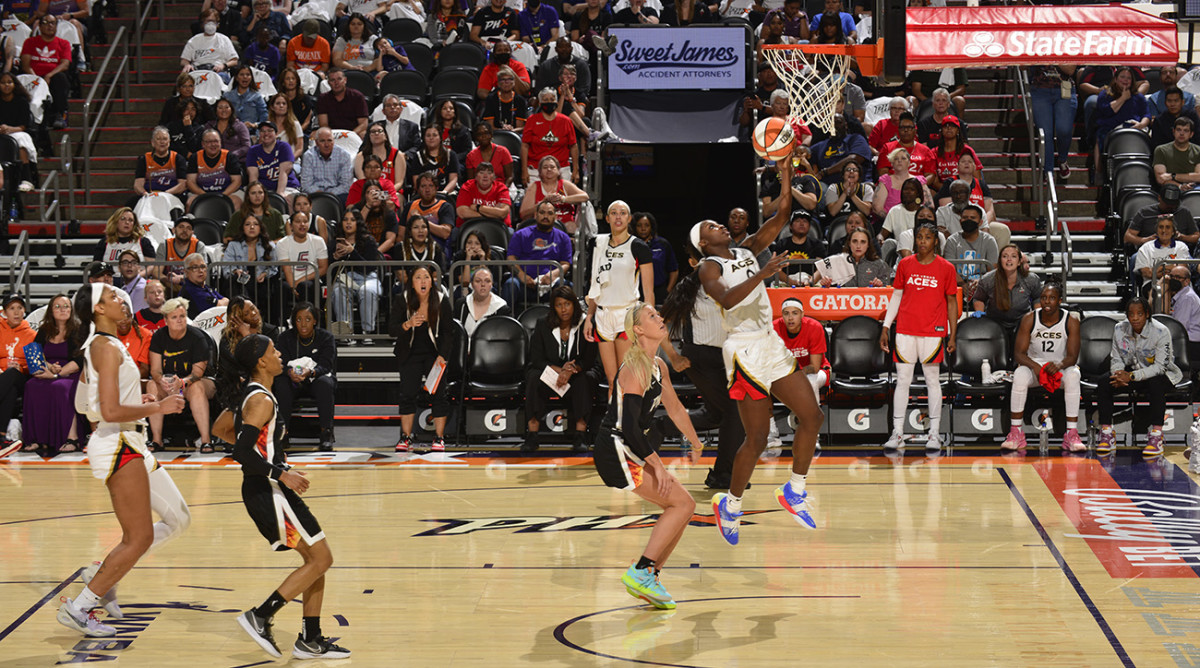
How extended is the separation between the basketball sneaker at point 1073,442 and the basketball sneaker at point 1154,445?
50 cm

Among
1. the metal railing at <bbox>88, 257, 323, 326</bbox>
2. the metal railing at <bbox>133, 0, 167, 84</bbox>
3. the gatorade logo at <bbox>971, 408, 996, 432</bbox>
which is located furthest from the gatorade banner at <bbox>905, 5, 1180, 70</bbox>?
the metal railing at <bbox>133, 0, 167, 84</bbox>

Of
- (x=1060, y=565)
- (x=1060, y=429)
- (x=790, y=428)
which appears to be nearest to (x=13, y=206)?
(x=790, y=428)

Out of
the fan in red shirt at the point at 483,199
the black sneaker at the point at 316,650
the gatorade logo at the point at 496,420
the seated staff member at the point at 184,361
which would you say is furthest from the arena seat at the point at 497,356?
the black sneaker at the point at 316,650

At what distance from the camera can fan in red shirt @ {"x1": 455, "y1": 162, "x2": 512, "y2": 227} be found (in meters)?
14.7

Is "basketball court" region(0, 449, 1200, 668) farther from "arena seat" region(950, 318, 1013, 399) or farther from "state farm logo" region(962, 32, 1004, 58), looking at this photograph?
"state farm logo" region(962, 32, 1004, 58)

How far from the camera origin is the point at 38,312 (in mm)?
13562

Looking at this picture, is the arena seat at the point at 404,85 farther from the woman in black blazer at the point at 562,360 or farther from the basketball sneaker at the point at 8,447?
the basketball sneaker at the point at 8,447

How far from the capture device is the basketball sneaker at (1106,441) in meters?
11.8

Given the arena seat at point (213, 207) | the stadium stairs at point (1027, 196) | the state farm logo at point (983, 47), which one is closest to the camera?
the state farm logo at point (983, 47)

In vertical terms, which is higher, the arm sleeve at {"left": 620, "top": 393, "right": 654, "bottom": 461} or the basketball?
the basketball

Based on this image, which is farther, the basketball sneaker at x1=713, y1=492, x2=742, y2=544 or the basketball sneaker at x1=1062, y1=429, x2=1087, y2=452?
the basketball sneaker at x1=1062, y1=429, x2=1087, y2=452

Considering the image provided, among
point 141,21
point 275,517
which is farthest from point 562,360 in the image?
point 141,21

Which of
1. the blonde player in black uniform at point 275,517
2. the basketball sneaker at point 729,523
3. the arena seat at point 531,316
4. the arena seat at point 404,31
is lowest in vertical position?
the basketball sneaker at point 729,523

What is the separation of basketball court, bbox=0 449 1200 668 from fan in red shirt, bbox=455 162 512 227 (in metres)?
3.98
